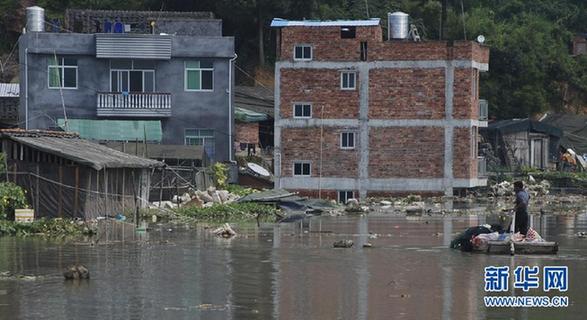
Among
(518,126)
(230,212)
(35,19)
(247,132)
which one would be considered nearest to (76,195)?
(230,212)

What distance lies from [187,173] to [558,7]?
166 feet

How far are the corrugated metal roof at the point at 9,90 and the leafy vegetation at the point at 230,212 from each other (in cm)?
2426

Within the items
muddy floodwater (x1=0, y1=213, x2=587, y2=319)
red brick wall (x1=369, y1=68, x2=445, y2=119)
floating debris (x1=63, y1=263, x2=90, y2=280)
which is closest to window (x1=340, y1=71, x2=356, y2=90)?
red brick wall (x1=369, y1=68, x2=445, y2=119)

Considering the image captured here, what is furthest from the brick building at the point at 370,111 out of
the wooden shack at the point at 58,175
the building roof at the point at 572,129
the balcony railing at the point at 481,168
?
the wooden shack at the point at 58,175

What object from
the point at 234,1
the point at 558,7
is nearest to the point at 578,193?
the point at 234,1

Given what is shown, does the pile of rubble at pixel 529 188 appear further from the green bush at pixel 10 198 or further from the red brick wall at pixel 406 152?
the green bush at pixel 10 198

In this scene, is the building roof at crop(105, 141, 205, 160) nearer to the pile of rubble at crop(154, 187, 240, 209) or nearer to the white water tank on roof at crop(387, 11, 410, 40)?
the pile of rubble at crop(154, 187, 240, 209)

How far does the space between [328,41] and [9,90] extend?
17823mm

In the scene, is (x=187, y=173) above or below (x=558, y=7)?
below

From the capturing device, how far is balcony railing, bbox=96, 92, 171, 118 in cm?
6166

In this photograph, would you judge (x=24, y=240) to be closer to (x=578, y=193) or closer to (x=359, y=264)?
(x=359, y=264)

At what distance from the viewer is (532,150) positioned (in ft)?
260

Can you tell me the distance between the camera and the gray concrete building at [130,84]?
201 ft

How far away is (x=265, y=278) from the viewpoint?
25.5m
